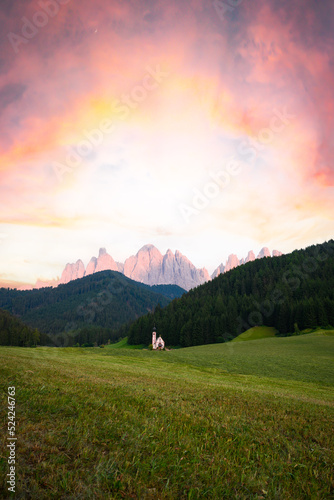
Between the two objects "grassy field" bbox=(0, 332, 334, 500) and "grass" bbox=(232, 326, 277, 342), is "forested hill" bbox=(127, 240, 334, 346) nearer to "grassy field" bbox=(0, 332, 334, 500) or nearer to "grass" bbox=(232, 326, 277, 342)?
"grass" bbox=(232, 326, 277, 342)

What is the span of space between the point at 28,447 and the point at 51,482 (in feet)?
4.26

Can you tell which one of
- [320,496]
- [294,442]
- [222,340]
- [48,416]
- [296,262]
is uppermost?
[296,262]

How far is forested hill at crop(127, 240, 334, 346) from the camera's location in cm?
10169

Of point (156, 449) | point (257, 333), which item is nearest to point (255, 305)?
point (257, 333)

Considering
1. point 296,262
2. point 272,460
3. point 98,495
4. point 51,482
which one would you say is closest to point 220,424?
point 272,460

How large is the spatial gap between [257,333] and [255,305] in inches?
732

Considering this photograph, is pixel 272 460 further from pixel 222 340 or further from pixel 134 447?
pixel 222 340

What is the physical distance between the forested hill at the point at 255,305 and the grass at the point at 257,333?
3.71m

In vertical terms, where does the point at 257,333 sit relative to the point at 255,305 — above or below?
below

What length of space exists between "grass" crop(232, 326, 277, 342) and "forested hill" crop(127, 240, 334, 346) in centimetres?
371

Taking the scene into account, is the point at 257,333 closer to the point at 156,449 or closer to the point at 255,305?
the point at 255,305

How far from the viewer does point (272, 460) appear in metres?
5.14

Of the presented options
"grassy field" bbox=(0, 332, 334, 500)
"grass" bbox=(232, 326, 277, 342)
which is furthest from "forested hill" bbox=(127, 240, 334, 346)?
"grassy field" bbox=(0, 332, 334, 500)

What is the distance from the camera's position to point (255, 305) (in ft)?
393
